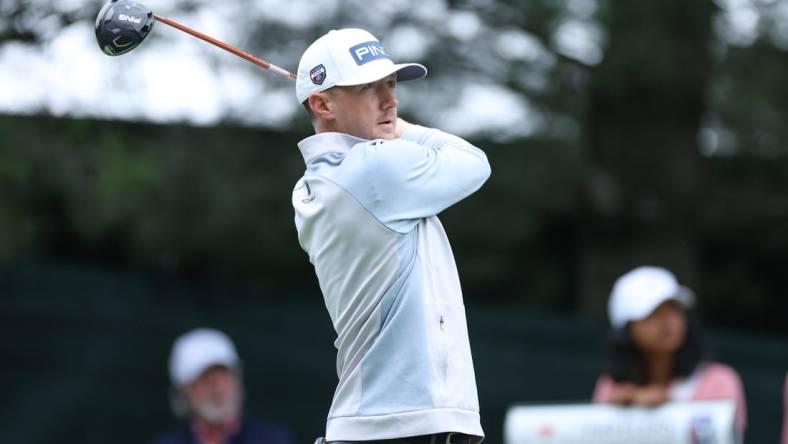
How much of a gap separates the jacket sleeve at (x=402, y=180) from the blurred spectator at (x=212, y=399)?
2929 millimetres

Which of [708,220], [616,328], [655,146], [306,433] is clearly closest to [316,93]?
[616,328]

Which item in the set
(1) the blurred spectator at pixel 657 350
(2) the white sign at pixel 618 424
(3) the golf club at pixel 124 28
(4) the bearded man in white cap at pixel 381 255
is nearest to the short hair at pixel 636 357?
(1) the blurred spectator at pixel 657 350

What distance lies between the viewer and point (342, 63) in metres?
3.43

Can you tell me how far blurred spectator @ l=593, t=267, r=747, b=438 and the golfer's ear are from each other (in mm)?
1851

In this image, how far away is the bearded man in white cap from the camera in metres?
3.34

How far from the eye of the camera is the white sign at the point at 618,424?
4.53m

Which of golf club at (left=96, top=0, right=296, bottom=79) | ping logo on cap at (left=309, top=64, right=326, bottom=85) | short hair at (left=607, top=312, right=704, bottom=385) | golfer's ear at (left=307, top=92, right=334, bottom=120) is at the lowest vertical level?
short hair at (left=607, top=312, right=704, bottom=385)

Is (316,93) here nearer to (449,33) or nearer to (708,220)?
(449,33)

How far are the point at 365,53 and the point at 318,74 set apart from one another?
122mm

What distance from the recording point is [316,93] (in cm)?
348

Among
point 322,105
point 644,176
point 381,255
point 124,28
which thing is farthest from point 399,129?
point 644,176

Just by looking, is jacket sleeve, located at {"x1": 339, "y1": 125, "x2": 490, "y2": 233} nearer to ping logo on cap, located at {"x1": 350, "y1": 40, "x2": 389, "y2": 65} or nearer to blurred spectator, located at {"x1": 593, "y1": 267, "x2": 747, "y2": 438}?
ping logo on cap, located at {"x1": 350, "y1": 40, "x2": 389, "y2": 65}

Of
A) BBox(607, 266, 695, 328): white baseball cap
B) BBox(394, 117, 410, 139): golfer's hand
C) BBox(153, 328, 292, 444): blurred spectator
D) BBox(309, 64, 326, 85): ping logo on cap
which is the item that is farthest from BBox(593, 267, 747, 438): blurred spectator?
BBox(309, 64, 326, 85): ping logo on cap

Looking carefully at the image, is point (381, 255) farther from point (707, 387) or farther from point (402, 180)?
point (707, 387)
